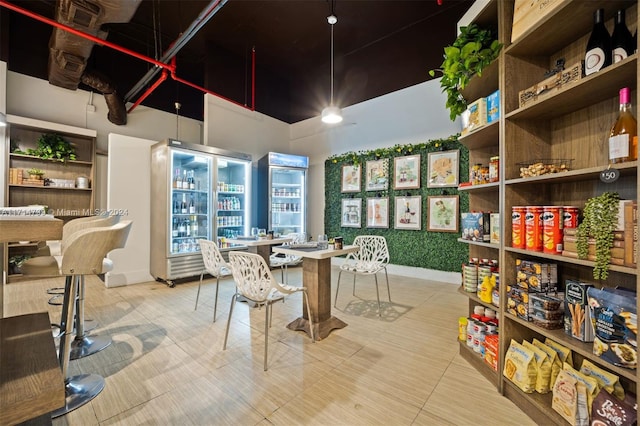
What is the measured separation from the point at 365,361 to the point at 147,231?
4.18 meters

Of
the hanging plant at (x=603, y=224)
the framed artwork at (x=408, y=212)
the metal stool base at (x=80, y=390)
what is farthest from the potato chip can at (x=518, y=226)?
the framed artwork at (x=408, y=212)

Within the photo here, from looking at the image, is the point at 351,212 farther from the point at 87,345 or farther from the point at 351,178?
the point at 87,345

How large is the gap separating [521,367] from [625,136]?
137 cm

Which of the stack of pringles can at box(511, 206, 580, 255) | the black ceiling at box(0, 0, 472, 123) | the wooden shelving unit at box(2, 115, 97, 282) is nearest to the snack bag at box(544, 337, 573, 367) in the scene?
the stack of pringles can at box(511, 206, 580, 255)

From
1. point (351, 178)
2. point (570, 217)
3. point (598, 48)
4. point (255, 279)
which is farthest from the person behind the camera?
point (351, 178)

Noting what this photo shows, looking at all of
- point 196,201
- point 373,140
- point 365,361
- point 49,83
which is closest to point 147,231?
point 196,201

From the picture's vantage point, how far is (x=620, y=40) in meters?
1.28

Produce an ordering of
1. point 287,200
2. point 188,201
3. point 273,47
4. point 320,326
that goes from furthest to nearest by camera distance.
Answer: point 287,200
point 273,47
point 188,201
point 320,326

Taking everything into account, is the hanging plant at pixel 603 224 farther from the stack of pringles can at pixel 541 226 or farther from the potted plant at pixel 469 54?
the potted plant at pixel 469 54

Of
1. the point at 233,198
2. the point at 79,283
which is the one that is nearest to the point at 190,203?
the point at 233,198

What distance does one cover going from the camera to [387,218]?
523 cm

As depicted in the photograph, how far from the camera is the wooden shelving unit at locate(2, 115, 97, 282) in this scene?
4.33 m

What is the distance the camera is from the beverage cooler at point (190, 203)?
4.20m

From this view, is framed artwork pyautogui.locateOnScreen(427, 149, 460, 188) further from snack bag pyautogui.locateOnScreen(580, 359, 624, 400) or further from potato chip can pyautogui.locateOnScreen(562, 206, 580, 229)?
snack bag pyautogui.locateOnScreen(580, 359, 624, 400)
